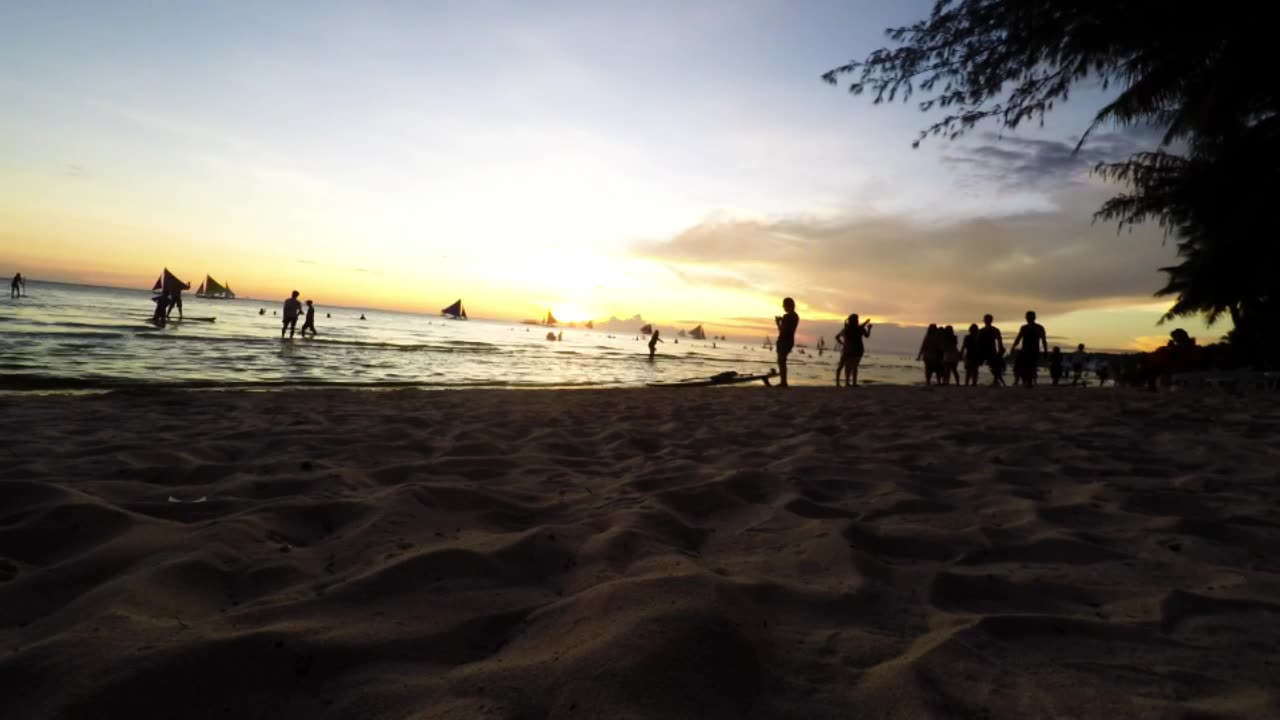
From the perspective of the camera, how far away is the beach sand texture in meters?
1.43

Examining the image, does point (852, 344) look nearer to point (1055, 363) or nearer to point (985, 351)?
point (985, 351)

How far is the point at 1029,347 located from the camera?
14.5 meters

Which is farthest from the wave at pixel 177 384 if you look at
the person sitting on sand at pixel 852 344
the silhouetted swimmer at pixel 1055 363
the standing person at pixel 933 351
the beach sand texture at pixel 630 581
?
the silhouetted swimmer at pixel 1055 363

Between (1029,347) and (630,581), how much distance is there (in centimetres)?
1579

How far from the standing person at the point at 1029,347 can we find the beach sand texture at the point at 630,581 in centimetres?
1050

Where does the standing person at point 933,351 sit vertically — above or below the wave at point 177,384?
above

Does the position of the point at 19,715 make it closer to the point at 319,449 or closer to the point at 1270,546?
the point at 319,449

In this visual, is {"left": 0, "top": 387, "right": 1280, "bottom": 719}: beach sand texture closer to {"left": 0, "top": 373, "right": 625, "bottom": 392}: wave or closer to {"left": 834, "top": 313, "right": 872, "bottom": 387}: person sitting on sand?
{"left": 0, "top": 373, "right": 625, "bottom": 392}: wave

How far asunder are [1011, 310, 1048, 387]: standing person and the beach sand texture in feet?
34.4

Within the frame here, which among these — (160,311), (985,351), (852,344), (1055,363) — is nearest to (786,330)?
(852,344)

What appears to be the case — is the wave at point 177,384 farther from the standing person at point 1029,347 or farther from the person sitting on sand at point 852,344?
the standing person at point 1029,347

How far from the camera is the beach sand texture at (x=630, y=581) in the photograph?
56.2 inches

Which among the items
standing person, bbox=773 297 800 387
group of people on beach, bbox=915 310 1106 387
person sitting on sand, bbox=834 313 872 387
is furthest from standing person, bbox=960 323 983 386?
standing person, bbox=773 297 800 387

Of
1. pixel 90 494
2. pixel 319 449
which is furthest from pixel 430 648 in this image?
pixel 319 449
